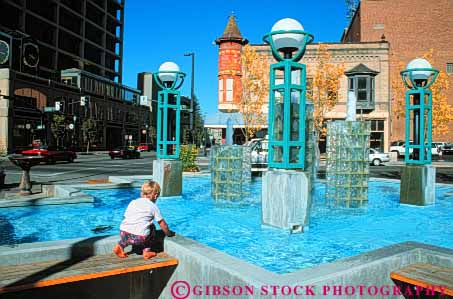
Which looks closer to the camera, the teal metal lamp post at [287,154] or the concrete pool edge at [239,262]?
the concrete pool edge at [239,262]

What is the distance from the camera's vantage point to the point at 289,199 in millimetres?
6645

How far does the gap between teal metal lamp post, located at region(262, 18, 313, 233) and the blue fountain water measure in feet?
1.08

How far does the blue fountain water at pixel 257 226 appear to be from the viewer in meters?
5.59

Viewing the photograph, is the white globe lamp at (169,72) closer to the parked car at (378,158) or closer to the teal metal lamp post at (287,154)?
the teal metal lamp post at (287,154)

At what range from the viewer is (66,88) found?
53656 millimetres

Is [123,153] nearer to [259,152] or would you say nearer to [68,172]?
[68,172]

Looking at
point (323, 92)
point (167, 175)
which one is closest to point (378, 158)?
point (323, 92)

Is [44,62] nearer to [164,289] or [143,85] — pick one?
[143,85]

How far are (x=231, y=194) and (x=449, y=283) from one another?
7471 mm

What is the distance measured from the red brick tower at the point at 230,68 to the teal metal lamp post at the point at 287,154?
2963 centimetres

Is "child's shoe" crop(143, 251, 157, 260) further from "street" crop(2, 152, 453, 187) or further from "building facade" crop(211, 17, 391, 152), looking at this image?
"building facade" crop(211, 17, 391, 152)

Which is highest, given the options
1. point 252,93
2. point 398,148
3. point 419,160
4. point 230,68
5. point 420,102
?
point 230,68

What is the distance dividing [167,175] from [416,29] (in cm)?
4521

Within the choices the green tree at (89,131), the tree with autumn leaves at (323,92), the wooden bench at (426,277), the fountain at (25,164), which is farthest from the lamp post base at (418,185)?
the green tree at (89,131)
